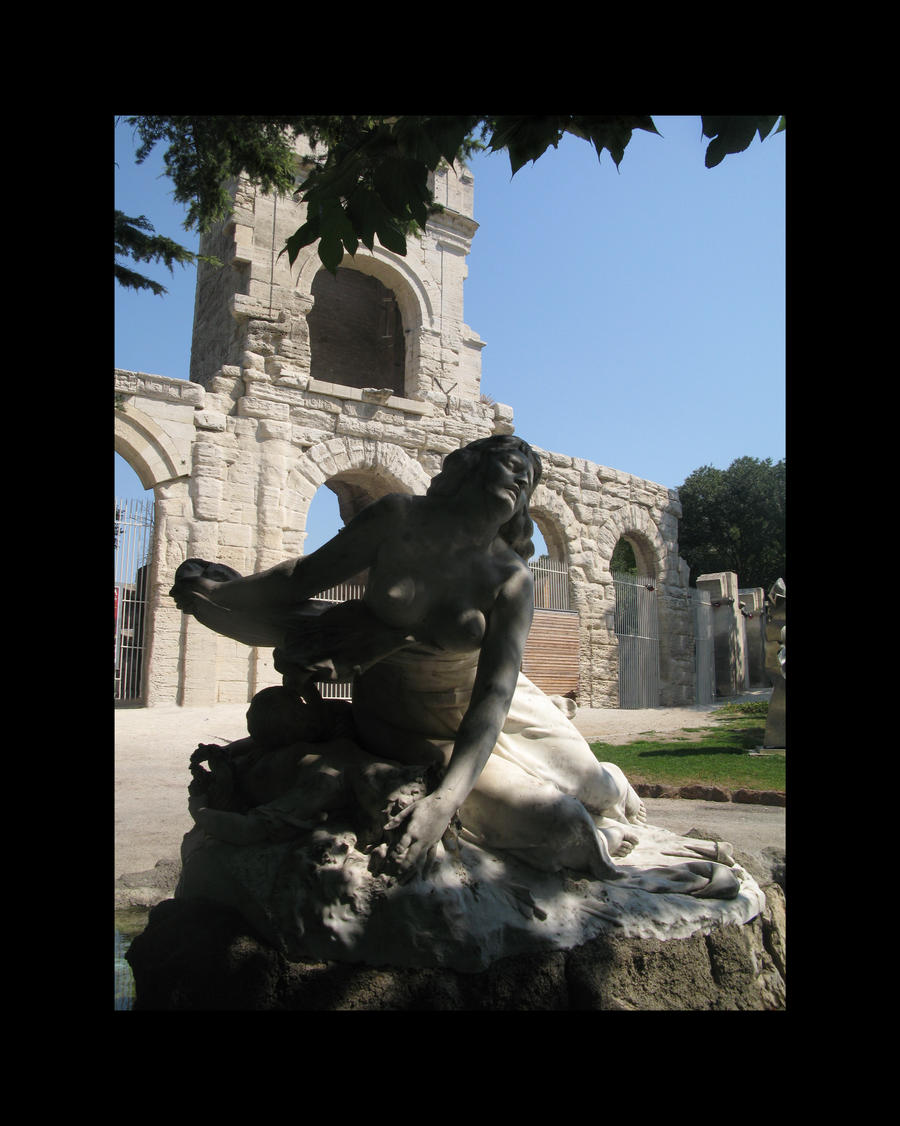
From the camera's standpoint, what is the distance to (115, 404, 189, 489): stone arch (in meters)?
10.4

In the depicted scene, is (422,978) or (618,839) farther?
(618,839)

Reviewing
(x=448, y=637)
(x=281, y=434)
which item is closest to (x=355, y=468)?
(x=281, y=434)

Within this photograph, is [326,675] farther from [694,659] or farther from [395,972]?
[694,659]

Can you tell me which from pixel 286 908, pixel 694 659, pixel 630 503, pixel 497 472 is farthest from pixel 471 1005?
pixel 694 659

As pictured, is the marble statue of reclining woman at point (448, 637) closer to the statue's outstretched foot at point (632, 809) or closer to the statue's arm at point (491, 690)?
the statue's arm at point (491, 690)

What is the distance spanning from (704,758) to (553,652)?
20.0 ft

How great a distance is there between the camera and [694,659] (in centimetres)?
1714

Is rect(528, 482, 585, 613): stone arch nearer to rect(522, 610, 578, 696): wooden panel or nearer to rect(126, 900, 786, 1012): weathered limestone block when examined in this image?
rect(522, 610, 578, 696): wooden panel

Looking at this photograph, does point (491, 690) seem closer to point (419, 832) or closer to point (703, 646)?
point (419, 832)

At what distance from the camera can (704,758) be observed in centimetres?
779

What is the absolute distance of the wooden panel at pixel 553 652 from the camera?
1355 cm

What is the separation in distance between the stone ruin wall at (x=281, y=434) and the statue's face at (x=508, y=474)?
8.46 meters

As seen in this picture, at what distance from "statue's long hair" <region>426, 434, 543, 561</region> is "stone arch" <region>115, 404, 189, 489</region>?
9.03m

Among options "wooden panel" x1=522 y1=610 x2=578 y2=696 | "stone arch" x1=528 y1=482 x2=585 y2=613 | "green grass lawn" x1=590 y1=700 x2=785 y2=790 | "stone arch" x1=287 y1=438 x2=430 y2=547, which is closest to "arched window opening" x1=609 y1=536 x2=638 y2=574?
"stone arch" x1=528 y1=482 x2=585 y2=613
